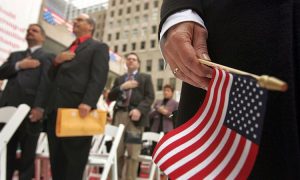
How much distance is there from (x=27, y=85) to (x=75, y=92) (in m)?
0.72

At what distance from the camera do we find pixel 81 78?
249cm

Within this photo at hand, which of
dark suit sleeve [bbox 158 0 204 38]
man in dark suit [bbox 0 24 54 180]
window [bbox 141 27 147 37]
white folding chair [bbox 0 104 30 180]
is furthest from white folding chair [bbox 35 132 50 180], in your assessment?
window [bbox 141 27 147 37]

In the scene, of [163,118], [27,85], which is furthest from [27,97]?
[163,118]

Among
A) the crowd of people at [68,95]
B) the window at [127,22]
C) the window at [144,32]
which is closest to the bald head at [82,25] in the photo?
the crowd of people at [68,95]

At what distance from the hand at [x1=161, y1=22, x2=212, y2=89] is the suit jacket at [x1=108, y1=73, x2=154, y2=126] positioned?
2.89 meters

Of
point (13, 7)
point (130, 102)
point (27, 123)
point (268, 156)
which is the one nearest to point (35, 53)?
point (27, 123)

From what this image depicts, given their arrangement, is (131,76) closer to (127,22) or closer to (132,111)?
(132,111)

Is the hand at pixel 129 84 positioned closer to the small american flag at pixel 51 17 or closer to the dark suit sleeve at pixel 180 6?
the dark suit sleeve at pixel 180 6

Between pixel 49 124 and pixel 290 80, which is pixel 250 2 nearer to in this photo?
pixel 290 80

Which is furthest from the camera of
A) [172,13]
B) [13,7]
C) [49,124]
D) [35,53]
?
[13,7]

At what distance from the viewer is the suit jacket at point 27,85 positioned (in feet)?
9.43

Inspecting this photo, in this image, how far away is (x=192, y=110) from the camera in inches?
31.4

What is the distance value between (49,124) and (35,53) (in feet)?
3.13

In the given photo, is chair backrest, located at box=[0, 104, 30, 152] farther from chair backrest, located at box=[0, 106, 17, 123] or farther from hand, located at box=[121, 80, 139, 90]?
hand, located at box=[121, 80, 139, 90]
